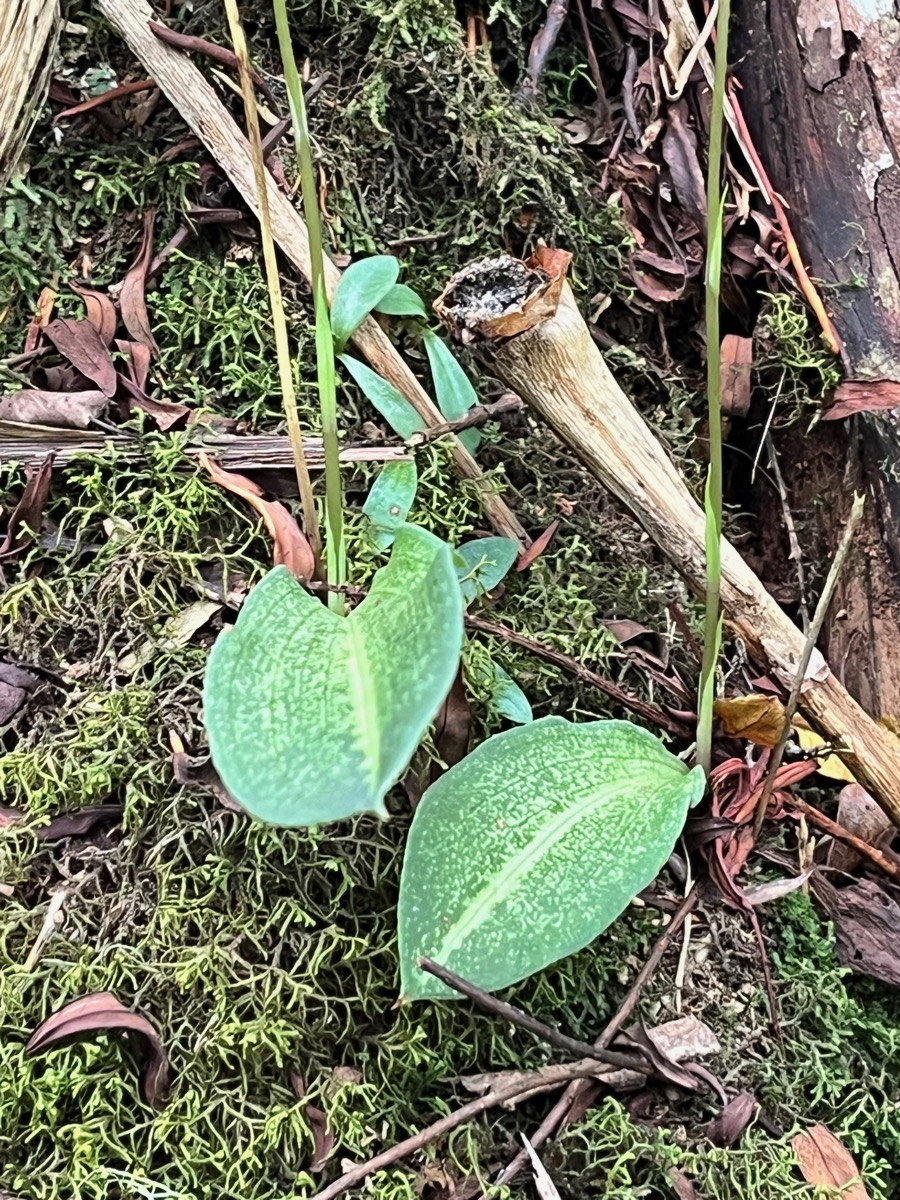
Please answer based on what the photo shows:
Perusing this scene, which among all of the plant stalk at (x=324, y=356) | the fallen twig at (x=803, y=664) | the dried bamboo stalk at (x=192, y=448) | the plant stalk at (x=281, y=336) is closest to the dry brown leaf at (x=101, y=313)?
the dried bamboo stalk at (x=192, y=448)

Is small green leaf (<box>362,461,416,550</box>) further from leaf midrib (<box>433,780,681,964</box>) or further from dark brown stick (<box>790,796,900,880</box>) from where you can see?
dark brown stick (<box>790,796,900,880</box>)

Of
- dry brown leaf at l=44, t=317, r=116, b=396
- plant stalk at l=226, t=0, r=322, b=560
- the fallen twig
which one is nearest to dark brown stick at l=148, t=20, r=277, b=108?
plant stalk at l=226, t=0, r=322, b=560

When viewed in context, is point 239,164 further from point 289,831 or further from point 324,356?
point 289,831

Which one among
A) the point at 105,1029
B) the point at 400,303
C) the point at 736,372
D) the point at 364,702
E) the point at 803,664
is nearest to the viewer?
the point at 364,702

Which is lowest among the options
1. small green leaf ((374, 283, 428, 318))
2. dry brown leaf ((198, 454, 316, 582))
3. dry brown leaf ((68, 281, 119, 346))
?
dry brown leaf ((198, 454, 316, 582))

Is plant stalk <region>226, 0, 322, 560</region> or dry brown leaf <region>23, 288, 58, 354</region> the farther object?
dry brown leaf <region>23, 288, 58, 354</region>

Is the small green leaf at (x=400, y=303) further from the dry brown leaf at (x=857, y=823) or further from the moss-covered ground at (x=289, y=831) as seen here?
the dry brown leaf at (x=857, y=823)

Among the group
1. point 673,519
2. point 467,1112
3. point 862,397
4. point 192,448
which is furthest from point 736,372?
point 467,1112

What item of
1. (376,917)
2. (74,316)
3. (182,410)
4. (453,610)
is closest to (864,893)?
(376,917)
